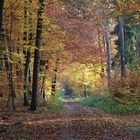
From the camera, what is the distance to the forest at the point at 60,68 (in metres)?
14.8

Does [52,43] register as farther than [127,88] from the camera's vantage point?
Yes

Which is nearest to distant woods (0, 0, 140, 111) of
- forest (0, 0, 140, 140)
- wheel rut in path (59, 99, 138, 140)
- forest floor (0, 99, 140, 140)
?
forest (0, 0, 140, 140)

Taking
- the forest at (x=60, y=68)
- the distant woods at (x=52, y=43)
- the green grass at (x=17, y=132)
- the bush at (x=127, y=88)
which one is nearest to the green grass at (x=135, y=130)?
the forest at (x=60, y=68)

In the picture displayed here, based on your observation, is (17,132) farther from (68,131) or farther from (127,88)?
(127,88)

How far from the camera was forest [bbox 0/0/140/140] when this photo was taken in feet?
48.6

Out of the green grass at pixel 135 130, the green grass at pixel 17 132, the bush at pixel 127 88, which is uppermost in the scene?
the bush at pixel 127 88

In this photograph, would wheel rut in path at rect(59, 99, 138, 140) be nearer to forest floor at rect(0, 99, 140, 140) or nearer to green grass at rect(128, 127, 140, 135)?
forest floor at rect(0, 99, 140, 140)

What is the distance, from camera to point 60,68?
144ft

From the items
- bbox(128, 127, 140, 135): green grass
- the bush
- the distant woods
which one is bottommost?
bbox(128, 127, 140, 135): green grass

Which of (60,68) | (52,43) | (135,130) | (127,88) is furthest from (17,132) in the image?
(60,68)

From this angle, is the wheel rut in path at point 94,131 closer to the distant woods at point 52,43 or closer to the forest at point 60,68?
the forest at point 60,68

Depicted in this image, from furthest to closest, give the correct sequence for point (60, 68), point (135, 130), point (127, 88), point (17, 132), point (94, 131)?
1. point (60, 68)
2. point (127, 88)
3. point (135, 130)
4. point (94, 131)
5. point (17, 132)

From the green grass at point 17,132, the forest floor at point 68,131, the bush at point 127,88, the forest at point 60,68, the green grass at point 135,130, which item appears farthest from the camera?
the bush at point 127,88

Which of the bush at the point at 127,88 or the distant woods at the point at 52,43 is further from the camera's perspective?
the bush at the point at 127,88
